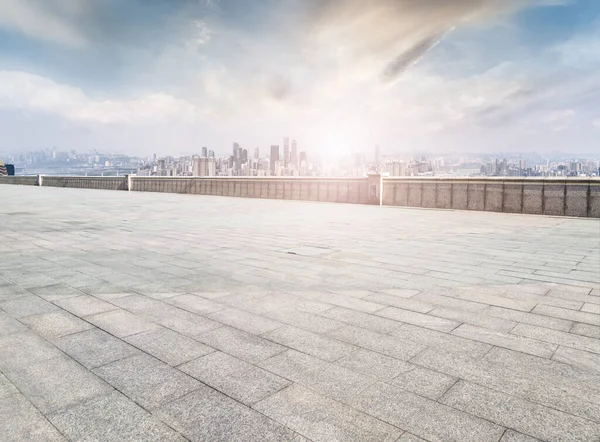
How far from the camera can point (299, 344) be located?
155 inches

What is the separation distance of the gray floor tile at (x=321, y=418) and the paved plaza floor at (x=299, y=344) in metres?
0.01

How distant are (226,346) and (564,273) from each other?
222 inches

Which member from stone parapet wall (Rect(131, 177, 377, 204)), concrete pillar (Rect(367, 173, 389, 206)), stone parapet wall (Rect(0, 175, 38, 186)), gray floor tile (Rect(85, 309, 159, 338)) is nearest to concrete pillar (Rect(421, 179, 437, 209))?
concrete pillar (Rect(367, 173, 389, 206))

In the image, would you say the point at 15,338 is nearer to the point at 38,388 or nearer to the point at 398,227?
the point at 38,388

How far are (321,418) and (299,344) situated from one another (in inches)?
47.8

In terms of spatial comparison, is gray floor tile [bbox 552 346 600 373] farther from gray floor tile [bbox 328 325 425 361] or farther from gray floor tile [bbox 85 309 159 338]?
gray floor tile [bbox 85 309 159 338]

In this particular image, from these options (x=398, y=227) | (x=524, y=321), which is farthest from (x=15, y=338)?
(x=398, y=227)

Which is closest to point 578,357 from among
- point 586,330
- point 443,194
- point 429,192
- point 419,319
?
point 586,330

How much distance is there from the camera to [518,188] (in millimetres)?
15367

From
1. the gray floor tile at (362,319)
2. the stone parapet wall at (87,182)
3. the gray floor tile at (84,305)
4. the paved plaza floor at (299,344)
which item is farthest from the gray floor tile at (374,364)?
the stone parapet wall at (87,182)

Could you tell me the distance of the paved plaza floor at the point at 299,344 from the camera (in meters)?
2.72

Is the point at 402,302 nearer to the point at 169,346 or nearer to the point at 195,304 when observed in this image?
the point at 195,304

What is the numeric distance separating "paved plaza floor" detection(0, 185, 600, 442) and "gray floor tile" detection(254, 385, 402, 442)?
12 millimetres

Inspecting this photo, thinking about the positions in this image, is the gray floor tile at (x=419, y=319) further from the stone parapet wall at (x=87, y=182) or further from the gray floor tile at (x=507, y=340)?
the stone parapet wall at (x=87, y=182)
